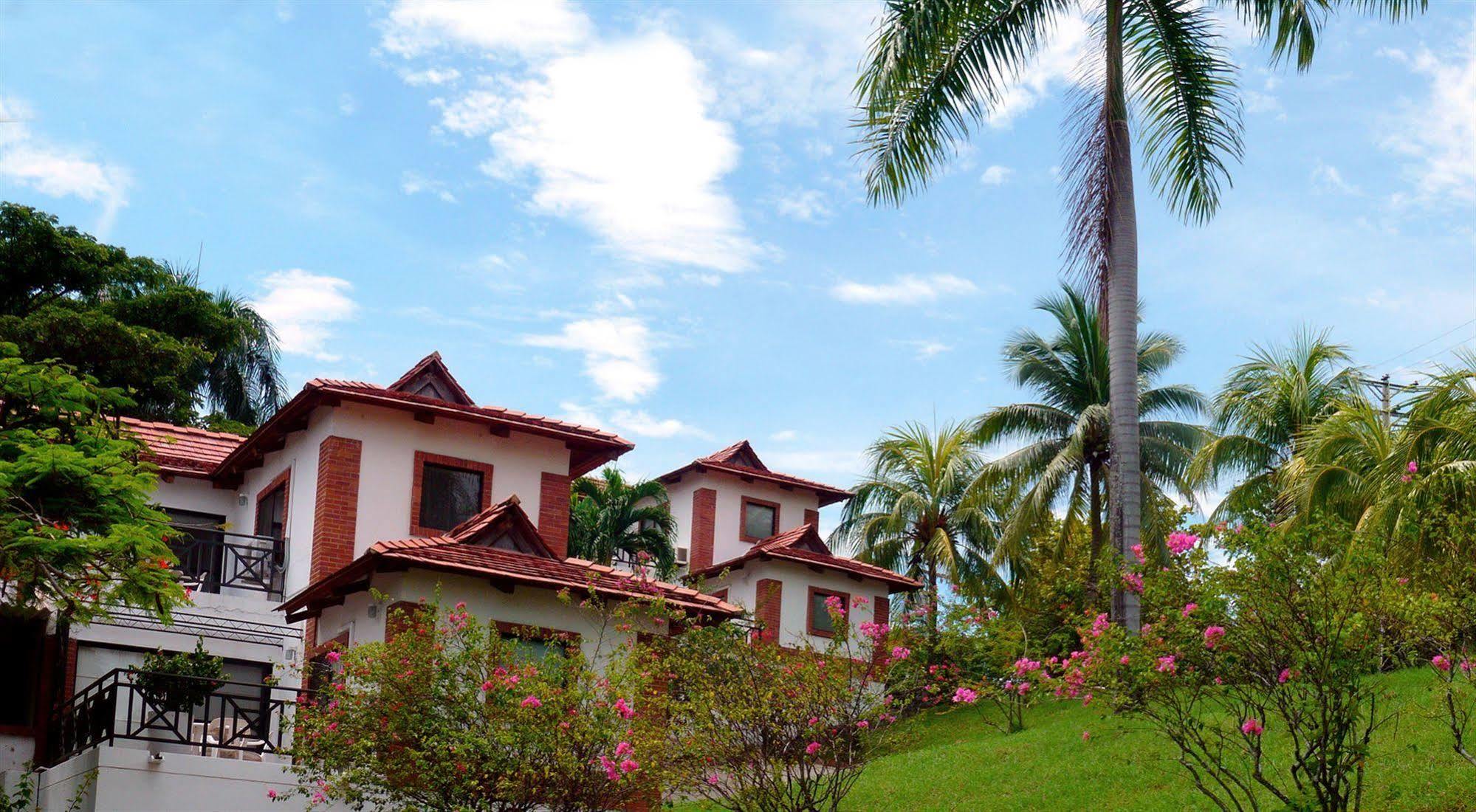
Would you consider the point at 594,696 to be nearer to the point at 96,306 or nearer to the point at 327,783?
→ the point at 327,783

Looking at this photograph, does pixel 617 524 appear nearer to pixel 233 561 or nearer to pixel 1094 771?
pixel 233 561

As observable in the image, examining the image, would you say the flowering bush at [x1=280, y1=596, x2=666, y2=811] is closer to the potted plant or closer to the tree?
the tree

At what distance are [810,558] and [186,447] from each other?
15998mm

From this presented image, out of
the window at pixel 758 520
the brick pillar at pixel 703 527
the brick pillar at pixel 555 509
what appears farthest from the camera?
the window at pixel 758 520

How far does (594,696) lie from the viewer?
15109 millimetres

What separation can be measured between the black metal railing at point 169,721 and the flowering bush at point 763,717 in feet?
14.8

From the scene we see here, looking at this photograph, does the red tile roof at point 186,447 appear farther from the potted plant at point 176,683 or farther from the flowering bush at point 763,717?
the flowering bush at point 763,717

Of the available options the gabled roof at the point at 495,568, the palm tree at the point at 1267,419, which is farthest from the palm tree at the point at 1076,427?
the gabled roof at the point at 495,568

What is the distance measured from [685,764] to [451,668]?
261cm

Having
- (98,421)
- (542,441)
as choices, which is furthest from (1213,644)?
(542,441)

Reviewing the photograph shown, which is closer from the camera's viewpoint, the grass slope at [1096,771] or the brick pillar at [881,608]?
the grass slope at [1096,771]

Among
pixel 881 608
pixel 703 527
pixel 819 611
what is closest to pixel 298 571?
pixel 819 611

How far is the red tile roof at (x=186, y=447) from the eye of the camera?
26250mm

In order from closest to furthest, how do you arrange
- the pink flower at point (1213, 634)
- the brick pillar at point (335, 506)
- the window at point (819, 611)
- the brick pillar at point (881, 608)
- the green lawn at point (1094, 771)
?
the pink flower at point (1213, 634)
the green lawn at point (1094, 771)
the brick pillar at point (335, 506)
the window at point (819, 611)
the brick pillar at point (881, 608)
